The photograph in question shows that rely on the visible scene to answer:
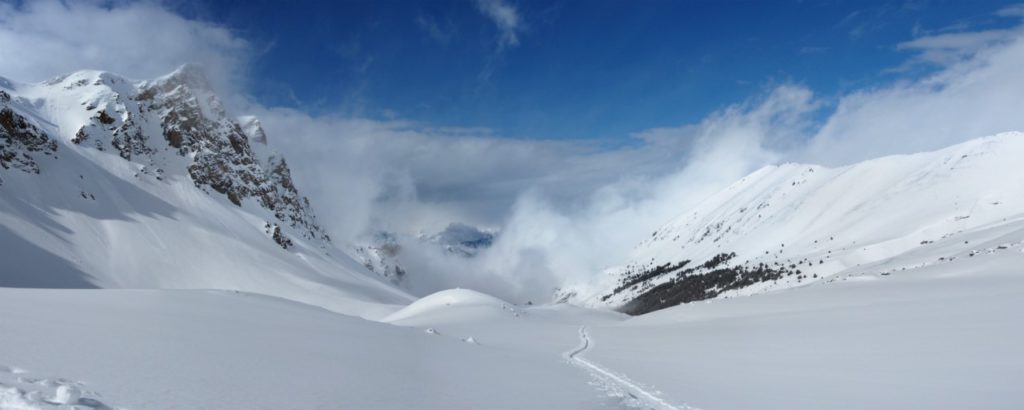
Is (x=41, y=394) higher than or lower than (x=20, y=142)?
lower

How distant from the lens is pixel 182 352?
11250 millimetres

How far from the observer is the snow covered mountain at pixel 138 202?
317 ft

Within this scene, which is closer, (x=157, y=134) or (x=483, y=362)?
(x=483, y=362)

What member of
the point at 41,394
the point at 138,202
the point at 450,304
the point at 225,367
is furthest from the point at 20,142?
the point at 41,394

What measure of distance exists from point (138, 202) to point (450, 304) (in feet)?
313

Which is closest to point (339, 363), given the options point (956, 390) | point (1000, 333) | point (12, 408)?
point (12, 408)

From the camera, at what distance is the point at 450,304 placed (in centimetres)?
7925

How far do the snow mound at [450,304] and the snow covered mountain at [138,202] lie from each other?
1749 centimetres

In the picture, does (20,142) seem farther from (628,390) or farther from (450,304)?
(628,390)

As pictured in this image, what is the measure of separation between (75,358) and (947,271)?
4590 centimetres

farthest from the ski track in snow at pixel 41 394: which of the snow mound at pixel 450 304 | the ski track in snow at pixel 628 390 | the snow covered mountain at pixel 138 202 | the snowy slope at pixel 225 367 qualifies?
the snow covered mountain at pixel 138 202

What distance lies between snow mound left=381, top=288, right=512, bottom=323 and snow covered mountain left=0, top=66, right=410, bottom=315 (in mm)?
17485

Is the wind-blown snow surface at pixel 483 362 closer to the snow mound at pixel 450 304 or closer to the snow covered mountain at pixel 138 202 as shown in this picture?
the snow mound at pixel 450 304

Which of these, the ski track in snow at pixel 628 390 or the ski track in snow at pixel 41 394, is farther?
the ski track in snow at pixel 628 390
